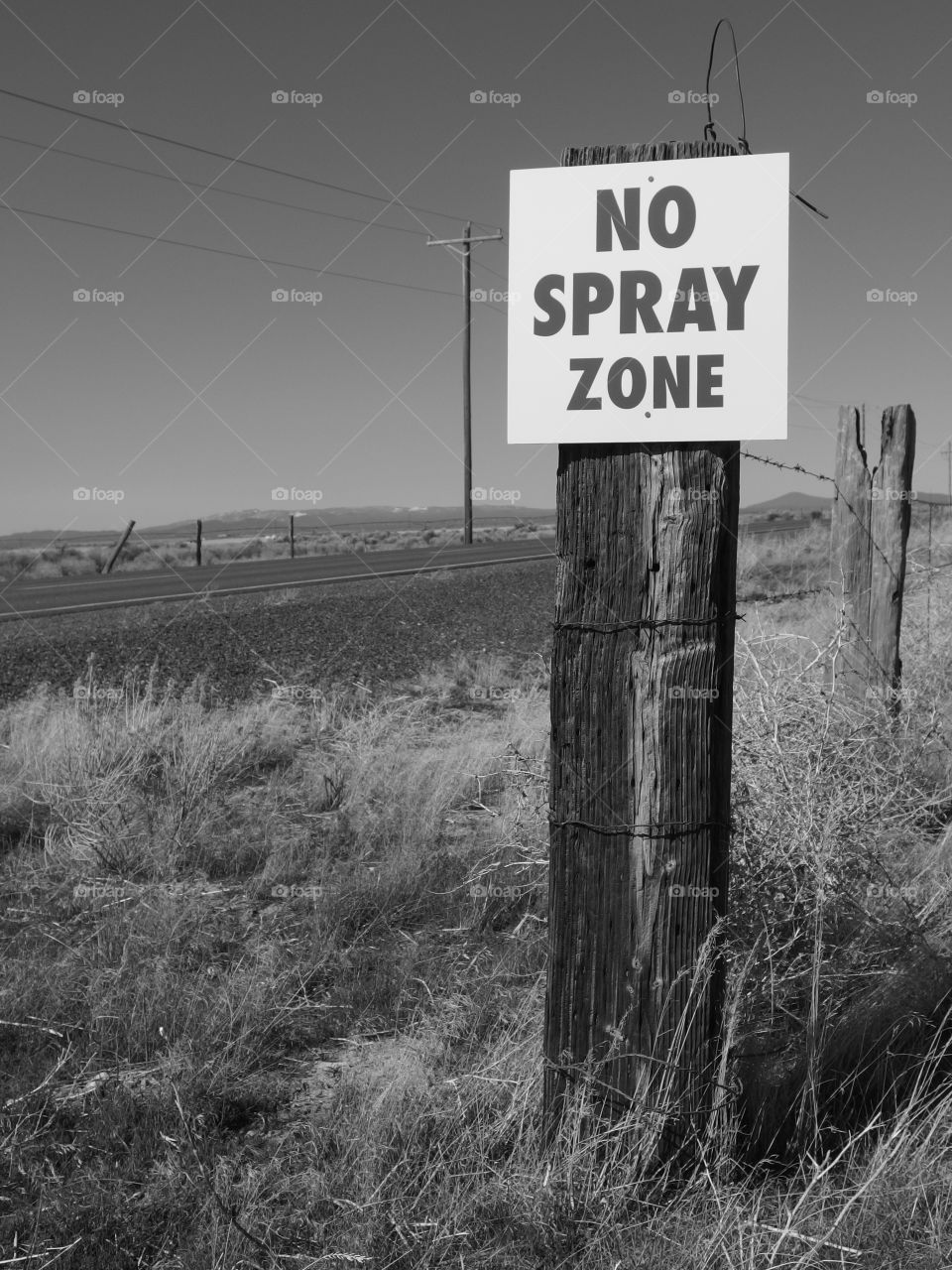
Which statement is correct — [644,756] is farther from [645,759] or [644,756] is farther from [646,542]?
[646,542]

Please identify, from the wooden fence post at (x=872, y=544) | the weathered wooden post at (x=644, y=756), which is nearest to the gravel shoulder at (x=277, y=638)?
the wooden fence post at (x=872, y=544)

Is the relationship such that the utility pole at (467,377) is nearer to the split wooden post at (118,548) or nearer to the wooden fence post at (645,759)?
the split wooden post at (118,548)

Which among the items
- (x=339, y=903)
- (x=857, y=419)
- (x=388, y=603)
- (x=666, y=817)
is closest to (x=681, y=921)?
(x=666, y=817)

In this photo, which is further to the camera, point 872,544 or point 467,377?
point 467,377

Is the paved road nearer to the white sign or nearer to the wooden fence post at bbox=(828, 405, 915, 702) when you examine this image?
the wooden fence post at bbox=(828, 405, 915, 702)

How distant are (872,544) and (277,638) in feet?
20.2

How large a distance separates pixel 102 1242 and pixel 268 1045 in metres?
0.88

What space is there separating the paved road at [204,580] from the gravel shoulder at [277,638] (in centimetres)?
133

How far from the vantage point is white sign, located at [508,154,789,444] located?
2.46 metres

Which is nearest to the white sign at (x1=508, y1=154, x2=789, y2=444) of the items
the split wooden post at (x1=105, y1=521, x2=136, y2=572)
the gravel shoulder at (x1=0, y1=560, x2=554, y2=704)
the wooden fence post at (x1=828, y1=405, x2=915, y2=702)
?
the wooden fence post at (x1=828, y1=405, x2=915, y2=702)

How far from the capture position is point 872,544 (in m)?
6.19

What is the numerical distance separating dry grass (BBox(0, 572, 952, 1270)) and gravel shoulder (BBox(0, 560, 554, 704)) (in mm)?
2946

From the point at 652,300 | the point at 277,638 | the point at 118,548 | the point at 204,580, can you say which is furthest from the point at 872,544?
the point at 118,548

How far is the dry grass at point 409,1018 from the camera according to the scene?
2.37 meters
